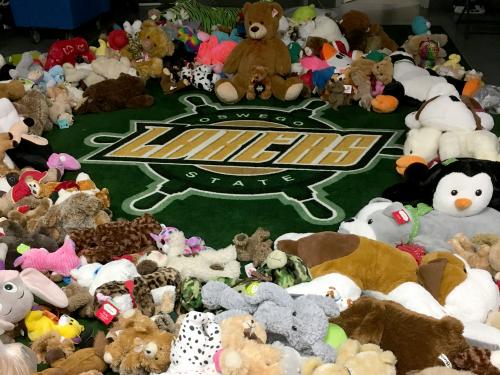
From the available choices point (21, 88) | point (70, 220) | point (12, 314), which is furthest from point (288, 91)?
point (12, 314)

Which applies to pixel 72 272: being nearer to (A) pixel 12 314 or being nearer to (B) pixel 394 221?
(A) pixel 12 314

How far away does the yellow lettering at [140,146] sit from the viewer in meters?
2.98

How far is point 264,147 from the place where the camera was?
303 centimetres

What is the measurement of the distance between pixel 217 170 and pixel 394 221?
99 centimetres

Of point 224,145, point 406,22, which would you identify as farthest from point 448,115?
point 406,22

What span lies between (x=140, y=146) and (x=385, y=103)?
136 centimetres

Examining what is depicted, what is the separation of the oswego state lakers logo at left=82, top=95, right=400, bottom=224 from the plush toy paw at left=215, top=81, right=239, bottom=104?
0.06 metres

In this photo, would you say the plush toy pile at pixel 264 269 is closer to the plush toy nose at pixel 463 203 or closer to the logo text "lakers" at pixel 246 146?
the plush toy nose at pixel 463 203

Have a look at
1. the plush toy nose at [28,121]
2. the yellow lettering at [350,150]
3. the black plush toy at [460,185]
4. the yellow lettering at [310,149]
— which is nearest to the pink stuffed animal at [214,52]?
the yellow lettering at [310,149]

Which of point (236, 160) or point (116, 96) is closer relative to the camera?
point (236, 160)

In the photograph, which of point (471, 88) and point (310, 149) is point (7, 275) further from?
point (471, 88)

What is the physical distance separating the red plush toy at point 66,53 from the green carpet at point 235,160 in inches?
23.2

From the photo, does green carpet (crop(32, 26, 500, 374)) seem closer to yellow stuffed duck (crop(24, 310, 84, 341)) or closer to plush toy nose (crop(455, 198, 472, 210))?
plush toy nose (crop(455, 198, 472, 210))

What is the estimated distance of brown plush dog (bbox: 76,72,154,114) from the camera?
3.48 metres
